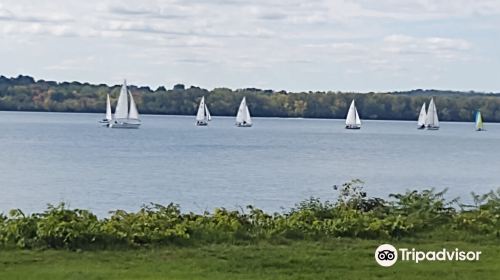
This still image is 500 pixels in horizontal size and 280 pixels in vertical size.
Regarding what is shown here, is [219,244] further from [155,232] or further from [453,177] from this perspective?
[453,177]

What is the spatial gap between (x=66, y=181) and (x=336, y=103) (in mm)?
106367

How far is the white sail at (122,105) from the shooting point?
8719 centimetres

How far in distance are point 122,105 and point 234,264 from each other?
Result: 83794 mm

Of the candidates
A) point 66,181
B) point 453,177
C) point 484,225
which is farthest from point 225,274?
point 453,177

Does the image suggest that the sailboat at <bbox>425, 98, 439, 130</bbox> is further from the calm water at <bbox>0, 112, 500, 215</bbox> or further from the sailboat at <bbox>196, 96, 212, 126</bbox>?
the calm water at <bbox>0, 112, 500, 215</bbox>

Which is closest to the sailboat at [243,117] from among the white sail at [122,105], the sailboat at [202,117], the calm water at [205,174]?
the sailboat at [202,117]

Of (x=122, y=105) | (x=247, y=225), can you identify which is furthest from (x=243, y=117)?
(x=247, y=225)

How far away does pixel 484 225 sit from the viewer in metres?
11.0

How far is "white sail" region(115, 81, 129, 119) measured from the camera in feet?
286

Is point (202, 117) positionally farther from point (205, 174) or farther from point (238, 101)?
point (205, 174)

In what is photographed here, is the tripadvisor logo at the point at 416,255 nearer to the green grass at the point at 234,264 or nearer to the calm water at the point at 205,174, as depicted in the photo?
the green grass at the point at 234,264

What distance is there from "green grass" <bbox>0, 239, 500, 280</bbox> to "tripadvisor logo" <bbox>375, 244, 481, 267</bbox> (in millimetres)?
96

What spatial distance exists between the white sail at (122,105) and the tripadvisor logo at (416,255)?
75.9 m

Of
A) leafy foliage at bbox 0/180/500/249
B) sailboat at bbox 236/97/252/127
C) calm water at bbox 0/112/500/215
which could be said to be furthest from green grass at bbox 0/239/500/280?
sailboat at bbox 236/97/252/127
